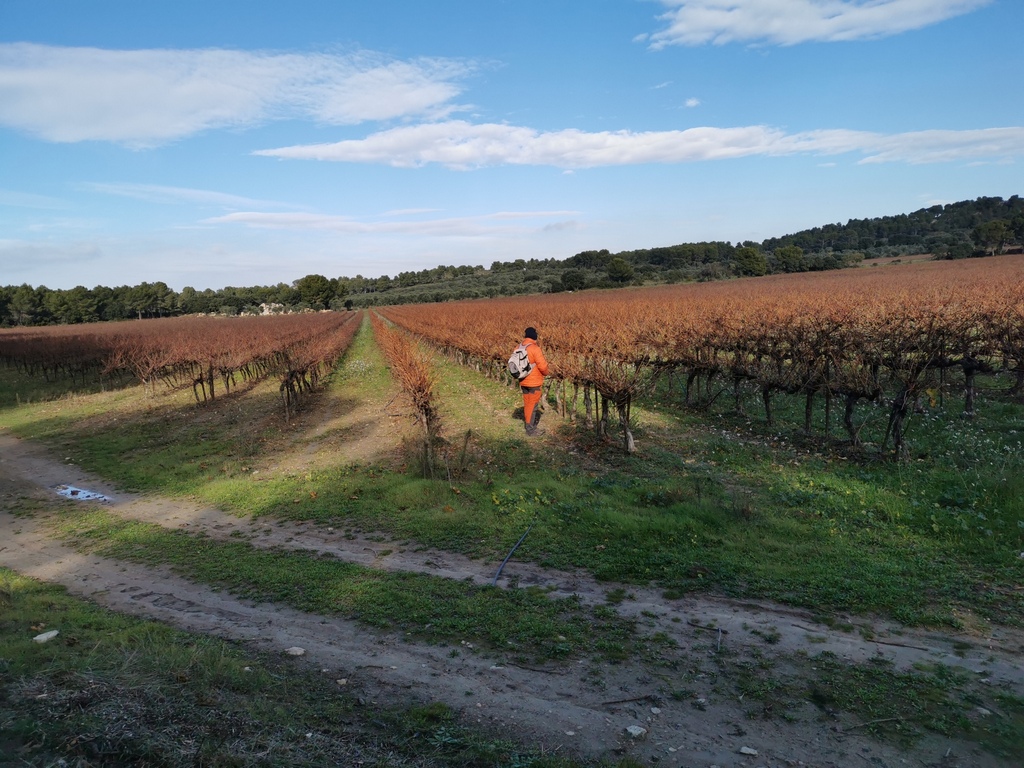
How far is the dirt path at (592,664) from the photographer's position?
356 cm

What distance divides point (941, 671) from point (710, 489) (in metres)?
4.20

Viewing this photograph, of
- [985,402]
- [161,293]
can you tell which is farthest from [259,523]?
Answer: [161,293]

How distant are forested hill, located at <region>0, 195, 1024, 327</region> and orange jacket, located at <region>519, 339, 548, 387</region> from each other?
65.1m

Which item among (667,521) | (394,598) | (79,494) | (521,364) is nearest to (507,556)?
(394,598)

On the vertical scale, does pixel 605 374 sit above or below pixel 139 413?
above

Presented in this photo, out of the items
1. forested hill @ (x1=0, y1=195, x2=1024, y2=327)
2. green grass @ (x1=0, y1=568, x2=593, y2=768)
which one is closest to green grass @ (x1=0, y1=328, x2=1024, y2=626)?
green grass @ (x1=0, y1=568, x2=593, y2=768)

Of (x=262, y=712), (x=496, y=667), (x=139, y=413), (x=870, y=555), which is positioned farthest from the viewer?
(x=139, y=413)

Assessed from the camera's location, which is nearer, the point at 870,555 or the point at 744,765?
the point at 744,765

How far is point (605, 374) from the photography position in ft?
34.9

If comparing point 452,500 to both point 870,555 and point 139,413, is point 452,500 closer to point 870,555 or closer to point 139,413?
point 870,555

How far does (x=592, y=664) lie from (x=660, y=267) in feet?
326

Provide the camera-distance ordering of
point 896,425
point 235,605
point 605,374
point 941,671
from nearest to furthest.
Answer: point 941,671, point 235,605, point 896,425, point 605,374

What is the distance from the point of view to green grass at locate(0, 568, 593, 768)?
3061 millimetres

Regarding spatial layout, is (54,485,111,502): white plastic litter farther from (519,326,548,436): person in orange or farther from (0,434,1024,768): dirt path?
(519,326,548,436): person in orange
